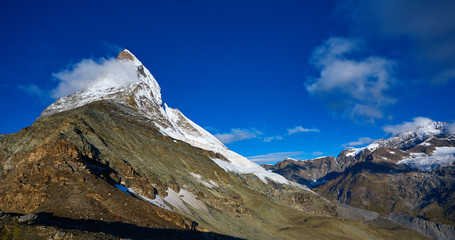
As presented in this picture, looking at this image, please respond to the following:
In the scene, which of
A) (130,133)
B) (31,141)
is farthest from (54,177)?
(130,133)

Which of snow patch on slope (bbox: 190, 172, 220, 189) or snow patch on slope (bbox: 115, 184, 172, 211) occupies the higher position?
snow patch on slope (bbox: 190, 172, 220, 189)

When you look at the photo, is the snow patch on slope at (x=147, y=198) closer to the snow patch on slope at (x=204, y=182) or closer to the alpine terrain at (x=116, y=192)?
the alpine terrain at (x=116, y=192)

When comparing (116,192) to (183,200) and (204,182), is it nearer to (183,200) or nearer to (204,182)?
(183,200)

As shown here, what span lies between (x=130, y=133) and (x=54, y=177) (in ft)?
138

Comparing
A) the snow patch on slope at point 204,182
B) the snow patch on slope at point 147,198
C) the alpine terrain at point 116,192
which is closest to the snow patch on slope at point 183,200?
the alpine terrain at point 116,192

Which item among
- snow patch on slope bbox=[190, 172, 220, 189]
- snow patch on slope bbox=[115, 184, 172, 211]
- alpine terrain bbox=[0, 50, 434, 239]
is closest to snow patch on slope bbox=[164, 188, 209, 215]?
alpine terrain bbox=[0, 50, 434, 239]

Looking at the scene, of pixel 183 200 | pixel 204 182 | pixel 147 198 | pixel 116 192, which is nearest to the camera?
pixel 116 192

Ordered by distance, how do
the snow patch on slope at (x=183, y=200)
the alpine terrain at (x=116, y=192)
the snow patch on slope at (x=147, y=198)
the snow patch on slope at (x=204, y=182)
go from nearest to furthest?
1. the alpine terrain at (x=116, y=192)
2. the snow patch on slope at (x=147, y=198)
3. the snow patch on slope at (x=183, y=200)
4. the snow patch on slope at (x=204, y=182)

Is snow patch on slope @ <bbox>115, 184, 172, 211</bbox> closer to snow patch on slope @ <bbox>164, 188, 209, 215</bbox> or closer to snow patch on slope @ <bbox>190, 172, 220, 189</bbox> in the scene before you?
snow patch on slope @ <bbox>164, 188, 209, 215</bbox>

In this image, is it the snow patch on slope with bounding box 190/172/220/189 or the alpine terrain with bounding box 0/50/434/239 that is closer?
the alpine terrain with bounding box 0/50/434/239

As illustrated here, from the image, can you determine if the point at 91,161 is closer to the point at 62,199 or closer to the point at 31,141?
the point at 31,141

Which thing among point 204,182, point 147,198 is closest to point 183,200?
point 147,198

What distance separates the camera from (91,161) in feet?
150

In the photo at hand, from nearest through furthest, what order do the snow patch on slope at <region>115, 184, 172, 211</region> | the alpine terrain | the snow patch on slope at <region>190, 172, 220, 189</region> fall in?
1. the alpine terrain
2. the snow patch on slope at <region>115, 184, 172, 211</region>
3. the snow patch on slope at <region>190, 172, 220, 189</region>
